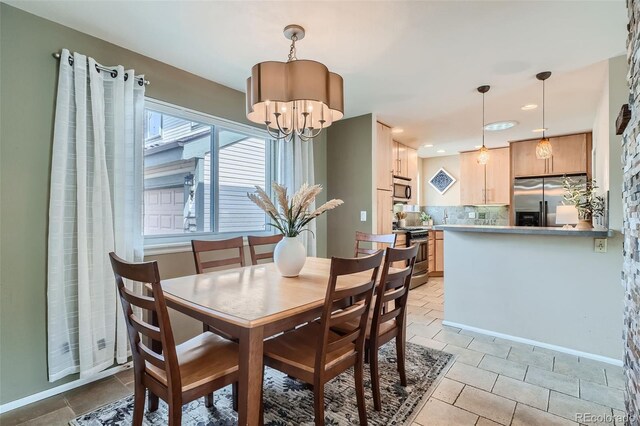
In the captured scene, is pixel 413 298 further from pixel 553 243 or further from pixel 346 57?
pixel 346 57

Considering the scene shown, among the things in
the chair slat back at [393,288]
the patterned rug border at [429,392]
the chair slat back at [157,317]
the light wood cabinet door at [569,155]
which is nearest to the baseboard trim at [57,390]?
the chair slat back at [157,317]

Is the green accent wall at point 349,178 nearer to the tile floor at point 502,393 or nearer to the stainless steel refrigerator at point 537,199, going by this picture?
the tile floor at point 502,393

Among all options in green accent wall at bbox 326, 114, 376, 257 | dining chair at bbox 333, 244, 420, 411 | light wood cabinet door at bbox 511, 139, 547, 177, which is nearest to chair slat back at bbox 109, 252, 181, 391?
dining chair at bbox 333, 244, 420, 411

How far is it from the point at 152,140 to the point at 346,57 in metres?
1.78

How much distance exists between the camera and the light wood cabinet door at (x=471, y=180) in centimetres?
585

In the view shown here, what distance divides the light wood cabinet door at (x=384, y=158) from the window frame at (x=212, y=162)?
1399 millimetres

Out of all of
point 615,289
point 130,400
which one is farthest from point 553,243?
point 130,400

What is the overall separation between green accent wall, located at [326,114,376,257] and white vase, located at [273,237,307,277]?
2024 mm

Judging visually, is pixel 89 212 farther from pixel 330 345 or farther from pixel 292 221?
pixel 330 345

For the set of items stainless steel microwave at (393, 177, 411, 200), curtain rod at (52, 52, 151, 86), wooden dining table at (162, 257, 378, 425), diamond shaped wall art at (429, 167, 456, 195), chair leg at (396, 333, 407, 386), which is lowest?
chair leg at (396, 333, 407, 386)

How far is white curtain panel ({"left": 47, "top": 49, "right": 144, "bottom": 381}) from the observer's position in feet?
6.40

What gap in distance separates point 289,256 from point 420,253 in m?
3.62

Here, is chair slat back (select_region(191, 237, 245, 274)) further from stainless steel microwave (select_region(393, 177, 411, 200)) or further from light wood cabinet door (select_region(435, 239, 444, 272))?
light wood cabinet door (select_region(435, 239, 444, 272))

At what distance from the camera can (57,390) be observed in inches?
78.7
